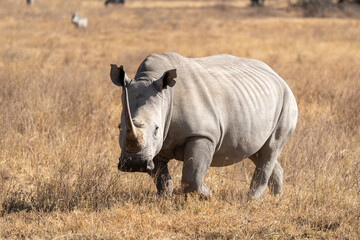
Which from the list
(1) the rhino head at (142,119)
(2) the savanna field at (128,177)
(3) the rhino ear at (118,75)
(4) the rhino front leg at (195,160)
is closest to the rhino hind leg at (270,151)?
(2) the savanna field at (128,177)

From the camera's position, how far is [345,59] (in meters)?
14.2

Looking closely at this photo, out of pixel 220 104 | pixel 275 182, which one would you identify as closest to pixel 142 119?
pixel 220 104

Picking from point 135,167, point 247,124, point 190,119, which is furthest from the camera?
point 247,124

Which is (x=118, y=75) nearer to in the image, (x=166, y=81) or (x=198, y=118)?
(x=166, y=81)

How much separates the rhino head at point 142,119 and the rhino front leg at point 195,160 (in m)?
0.24

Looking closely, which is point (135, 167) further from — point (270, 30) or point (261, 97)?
point (270, 30)

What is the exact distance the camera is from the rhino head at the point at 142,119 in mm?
3658

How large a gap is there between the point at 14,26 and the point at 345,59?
11.6 meters

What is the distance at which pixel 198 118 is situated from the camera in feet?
13.6

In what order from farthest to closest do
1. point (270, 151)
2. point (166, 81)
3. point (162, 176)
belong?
point (270, 151), point (162, 176), point (166, 81)

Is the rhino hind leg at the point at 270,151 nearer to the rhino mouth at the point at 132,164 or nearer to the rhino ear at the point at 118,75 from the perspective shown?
the rhino mouth at the point at 132,164

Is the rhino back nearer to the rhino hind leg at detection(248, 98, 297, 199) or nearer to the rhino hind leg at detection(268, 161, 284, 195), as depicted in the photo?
the rhino hind leg at detection(248, 98, 297, 199)

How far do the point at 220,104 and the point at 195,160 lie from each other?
0.51 meters

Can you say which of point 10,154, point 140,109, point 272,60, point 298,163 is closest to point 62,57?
point 272,60
